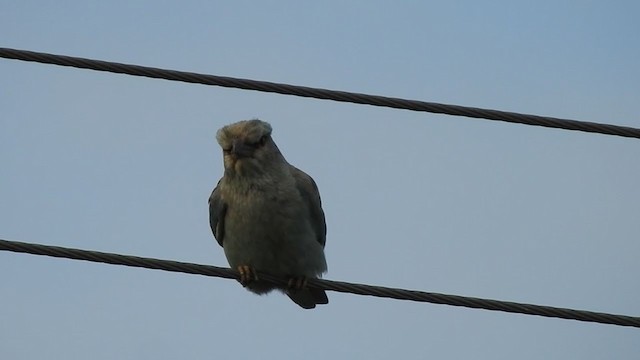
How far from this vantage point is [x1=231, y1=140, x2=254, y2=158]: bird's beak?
9711 millimetres

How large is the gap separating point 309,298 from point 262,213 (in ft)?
3.00

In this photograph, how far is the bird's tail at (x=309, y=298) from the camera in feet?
33.1

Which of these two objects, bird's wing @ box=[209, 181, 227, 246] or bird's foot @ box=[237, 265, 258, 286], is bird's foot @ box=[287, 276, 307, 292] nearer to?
bird's foot @ box=[237, 265, 258, 286]

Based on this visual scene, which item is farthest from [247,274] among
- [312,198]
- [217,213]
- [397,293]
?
[397,293]

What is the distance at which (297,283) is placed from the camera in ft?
31.9

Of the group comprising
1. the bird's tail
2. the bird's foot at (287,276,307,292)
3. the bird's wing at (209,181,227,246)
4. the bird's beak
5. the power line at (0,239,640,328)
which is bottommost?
the bird's tail

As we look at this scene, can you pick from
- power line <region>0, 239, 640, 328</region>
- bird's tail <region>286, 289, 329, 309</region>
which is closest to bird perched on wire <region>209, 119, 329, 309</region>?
bird's tail <region>286, 289, 329, 309</region>

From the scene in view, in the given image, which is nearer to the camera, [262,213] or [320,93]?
[320,93]

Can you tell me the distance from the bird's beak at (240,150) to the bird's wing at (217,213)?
395 millimetres

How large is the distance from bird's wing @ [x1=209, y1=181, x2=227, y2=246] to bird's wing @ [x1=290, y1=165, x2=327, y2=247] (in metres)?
0.54

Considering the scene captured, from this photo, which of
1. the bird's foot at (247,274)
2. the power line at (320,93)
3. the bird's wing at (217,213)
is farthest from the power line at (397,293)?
the bird's wing at (217,213)

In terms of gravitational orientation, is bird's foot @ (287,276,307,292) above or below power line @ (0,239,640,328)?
below

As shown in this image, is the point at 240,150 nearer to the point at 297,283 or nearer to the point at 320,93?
the point at 297,283

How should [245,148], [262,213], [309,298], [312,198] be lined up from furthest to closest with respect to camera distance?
[309,298] → [312,198] → [245,148] → [262,213]
